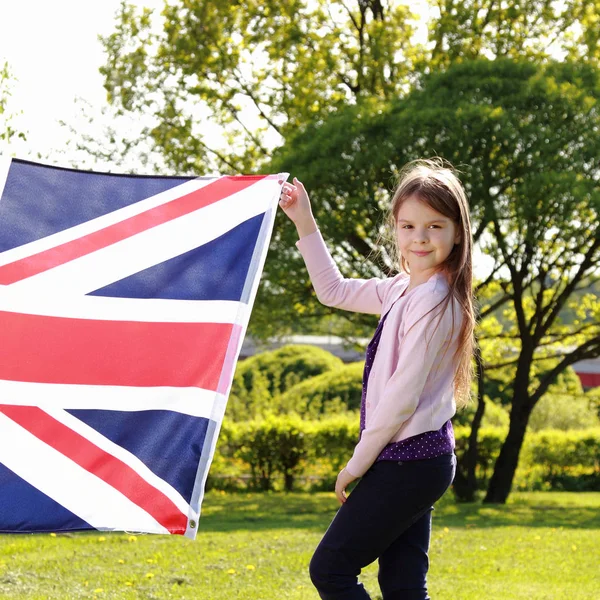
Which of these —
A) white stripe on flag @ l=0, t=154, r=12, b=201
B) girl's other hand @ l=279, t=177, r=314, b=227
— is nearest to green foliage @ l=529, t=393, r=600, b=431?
girl's other hand @ l=279, t=177, r=314, b=227

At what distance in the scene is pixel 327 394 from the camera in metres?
19.1

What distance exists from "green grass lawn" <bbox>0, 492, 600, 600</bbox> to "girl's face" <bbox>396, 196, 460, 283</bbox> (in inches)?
121

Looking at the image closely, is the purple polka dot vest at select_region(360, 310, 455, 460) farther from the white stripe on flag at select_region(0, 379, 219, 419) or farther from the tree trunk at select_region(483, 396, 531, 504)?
the tree trunk at select_region(483, 396, 531, 504)

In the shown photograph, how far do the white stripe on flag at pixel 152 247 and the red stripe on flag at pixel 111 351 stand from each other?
5.5 inches

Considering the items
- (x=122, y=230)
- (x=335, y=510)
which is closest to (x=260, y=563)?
(x=122, y=230)

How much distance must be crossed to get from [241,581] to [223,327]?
3273 millimetres

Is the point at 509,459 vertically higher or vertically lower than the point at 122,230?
lower

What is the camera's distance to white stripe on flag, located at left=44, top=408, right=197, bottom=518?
318 cm

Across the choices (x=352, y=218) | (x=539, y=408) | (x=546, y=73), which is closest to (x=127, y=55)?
(x=352, y=218)

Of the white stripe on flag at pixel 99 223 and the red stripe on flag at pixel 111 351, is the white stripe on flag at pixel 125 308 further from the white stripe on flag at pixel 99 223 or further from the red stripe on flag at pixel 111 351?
the white stripe on flag at pixel 99 223

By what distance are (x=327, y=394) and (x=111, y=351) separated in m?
16.0

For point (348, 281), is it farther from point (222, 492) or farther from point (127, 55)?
point (127, 55)

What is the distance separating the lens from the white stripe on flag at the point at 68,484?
3117mm

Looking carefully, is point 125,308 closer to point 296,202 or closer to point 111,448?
point 111,448
